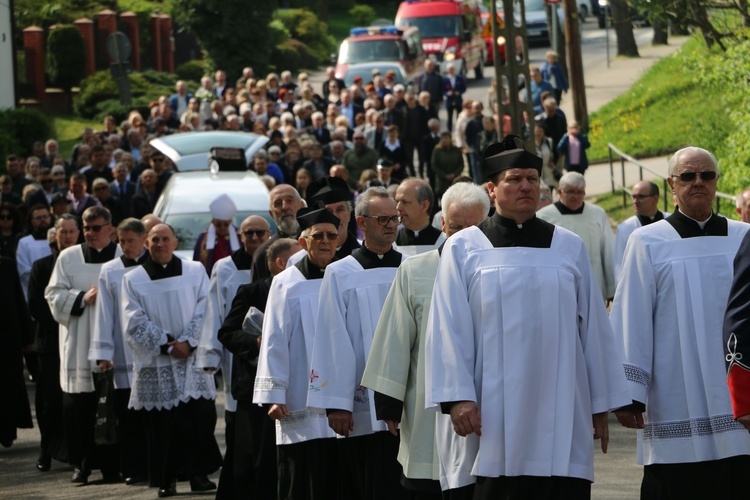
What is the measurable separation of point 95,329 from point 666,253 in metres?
5.55

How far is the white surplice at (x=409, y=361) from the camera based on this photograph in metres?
7.40

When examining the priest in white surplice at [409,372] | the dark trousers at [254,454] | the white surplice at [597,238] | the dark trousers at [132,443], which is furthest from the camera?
the white surplice at [597,238]

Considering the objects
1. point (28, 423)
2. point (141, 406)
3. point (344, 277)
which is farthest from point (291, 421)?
point (28, 423)

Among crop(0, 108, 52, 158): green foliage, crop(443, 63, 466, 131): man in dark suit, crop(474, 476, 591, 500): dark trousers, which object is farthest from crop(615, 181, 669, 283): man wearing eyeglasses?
crop(0, 108, 52, 158): green foliage

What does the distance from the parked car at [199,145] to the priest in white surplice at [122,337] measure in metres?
9.76

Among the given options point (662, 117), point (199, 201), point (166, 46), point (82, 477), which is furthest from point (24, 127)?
point (166, 46)

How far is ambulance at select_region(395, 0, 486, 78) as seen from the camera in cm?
4694

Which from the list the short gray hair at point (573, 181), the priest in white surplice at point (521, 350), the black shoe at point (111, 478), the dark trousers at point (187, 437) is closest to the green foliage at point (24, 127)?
the short gray hair at point (573, 181)

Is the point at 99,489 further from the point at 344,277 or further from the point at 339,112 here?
the point at 339,112

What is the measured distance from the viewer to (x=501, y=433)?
21.7 feet

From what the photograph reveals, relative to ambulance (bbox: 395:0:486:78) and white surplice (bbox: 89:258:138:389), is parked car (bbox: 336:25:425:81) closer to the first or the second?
ambulance (bbox: 395:0:486:78)

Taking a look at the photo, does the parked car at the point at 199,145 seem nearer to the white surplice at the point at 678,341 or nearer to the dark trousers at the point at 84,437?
the dark trousers at the point at 84,437

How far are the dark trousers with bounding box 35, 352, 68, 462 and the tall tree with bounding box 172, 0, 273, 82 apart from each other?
3478 centimetres

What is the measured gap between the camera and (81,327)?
1255cm
